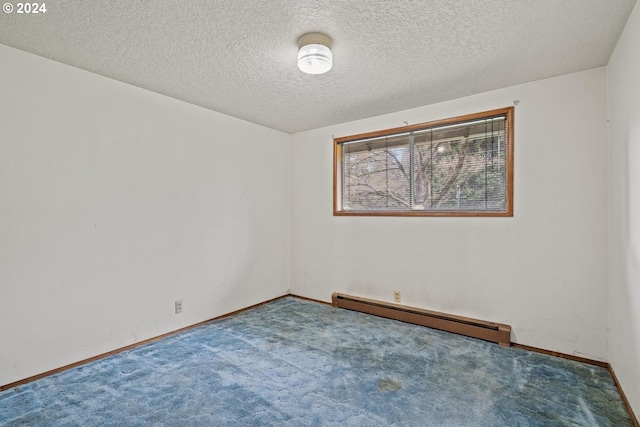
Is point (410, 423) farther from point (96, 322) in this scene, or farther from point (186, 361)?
point (96, 322)

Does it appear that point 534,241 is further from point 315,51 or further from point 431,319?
point 315,51

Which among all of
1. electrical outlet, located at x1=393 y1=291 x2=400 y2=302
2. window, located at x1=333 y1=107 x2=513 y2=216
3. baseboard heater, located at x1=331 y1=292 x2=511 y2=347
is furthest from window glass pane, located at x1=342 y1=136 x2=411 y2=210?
baseboard heater, located at x1=331 y1=292 x2=511 y2=347

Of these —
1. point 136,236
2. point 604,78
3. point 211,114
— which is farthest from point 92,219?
point 604,78

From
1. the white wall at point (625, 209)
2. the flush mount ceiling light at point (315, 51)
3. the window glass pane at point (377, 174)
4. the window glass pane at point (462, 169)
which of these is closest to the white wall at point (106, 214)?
the window glass pane at point (377, 174)

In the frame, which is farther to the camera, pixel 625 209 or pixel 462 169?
pixel 462 169

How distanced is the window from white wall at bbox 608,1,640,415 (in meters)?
0.73

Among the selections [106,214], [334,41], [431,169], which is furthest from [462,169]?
[106,214]

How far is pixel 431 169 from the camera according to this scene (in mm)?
3439

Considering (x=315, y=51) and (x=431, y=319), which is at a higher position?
(x=315, y=51)

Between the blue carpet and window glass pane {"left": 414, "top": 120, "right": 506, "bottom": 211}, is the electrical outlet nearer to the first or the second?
the blue carpet

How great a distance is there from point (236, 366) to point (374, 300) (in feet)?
5.99

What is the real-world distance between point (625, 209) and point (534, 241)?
804mm

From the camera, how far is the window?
302cm

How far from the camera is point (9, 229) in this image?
218 cm
